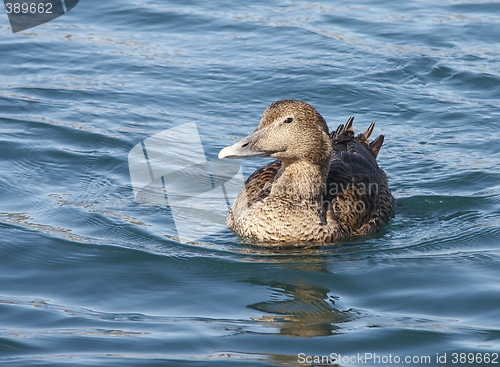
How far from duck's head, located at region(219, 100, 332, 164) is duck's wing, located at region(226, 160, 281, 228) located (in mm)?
541

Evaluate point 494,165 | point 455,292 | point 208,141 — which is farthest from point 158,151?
point 455,292

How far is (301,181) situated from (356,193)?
1.97 ft

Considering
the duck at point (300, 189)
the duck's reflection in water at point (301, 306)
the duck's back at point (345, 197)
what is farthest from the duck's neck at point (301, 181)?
the duck's reflection in water at point (301, 306)

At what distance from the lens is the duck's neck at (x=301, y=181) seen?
8375 mm

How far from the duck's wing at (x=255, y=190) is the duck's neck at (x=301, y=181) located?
0.76 ft

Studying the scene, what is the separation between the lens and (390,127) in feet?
38.3

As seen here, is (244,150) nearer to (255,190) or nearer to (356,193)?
(255,190)

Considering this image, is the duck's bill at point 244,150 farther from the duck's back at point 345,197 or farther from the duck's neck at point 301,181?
the duck's back at point 345,197

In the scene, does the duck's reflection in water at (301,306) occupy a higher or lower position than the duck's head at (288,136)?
lower

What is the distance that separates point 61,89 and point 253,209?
4975 millimetres

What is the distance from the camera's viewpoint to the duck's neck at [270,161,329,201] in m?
8.38

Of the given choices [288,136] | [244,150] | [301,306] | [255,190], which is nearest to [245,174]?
[255,190]

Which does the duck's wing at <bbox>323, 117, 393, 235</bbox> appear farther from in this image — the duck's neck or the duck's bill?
the duck's bill

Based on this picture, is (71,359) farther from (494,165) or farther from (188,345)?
(494,165)
